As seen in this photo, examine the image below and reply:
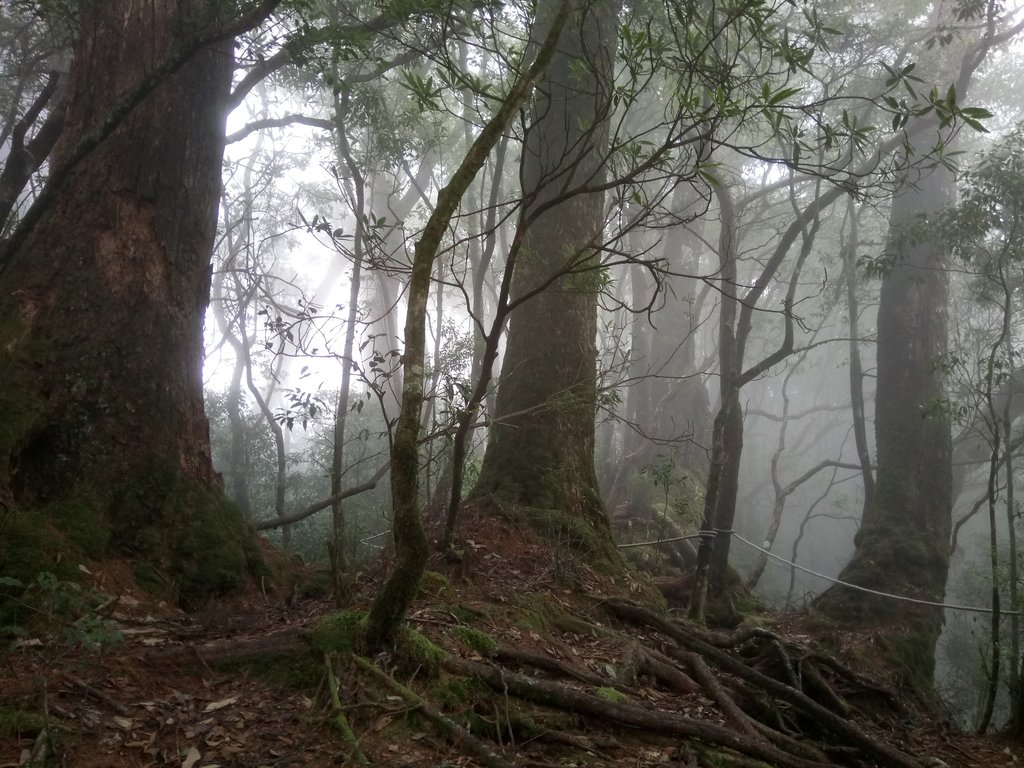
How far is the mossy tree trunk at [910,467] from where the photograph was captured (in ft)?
29.7

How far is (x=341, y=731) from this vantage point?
129 inches

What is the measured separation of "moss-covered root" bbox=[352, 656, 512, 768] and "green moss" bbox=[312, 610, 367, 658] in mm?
121

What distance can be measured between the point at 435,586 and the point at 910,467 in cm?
792

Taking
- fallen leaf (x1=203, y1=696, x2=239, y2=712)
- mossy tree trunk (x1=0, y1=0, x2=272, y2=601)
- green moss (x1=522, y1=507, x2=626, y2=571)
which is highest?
mossy tree trunk (x1=0, y1=0, x2=272, y2=601)

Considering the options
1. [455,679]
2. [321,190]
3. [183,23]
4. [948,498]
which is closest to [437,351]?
[183,23]

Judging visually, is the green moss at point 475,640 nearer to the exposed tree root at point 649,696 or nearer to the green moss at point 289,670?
the exposed tree root at point 649,696

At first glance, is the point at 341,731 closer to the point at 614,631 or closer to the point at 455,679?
the point at 455,679

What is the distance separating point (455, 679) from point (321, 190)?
21.3m

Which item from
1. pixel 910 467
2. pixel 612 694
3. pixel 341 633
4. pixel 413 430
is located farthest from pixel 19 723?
pixel 910 467

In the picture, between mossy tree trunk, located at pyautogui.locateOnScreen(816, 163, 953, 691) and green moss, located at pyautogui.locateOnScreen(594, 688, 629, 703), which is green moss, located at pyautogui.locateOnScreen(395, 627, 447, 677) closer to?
green moss, located at pyautogui.locateOnScreen(594, 688, 629, 703)

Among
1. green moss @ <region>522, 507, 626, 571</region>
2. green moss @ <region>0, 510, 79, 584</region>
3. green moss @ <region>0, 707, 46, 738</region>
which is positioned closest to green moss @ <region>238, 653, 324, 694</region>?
green moss @ <region>0, 707, 46, 738</region>

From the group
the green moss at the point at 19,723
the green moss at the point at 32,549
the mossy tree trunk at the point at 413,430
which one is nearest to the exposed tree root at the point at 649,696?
the mossy tree trunk at the point at 413,430

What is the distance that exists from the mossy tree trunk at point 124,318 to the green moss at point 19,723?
143 centimetres

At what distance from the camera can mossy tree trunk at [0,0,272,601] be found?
4875mm
